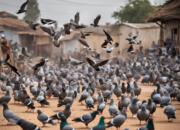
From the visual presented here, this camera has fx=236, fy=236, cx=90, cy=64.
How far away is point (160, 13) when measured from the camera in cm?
1961

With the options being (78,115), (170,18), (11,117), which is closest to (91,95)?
(78,115)

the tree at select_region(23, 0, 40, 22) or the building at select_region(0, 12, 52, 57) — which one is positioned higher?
the tree at select_region(23, 0, 40, 22)

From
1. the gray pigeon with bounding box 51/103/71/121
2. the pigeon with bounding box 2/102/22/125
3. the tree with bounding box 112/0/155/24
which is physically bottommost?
the gray pigeon with bounding box 51/103/71/121

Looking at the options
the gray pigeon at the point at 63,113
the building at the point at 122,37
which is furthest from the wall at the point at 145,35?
the gray pigeon at the point at 63,113

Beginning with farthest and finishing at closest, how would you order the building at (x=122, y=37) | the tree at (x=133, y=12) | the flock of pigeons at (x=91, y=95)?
the tree at (x=133, y=12)
the building at (x=122, y=37)
the flock of pigeons at (x=91, y=95)

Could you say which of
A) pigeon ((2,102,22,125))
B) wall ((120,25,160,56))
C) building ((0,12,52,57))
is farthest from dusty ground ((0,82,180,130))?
wall ((120,25,160,56))

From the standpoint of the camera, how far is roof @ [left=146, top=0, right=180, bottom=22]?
17978 millimetres

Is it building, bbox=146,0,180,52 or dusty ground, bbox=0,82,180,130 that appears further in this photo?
building, bbox=146,0,180,52

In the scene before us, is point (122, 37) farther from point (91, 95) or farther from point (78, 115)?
point (78, 115)

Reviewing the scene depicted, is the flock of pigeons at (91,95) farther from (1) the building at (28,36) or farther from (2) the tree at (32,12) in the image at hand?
(2) the tree at (32,12)

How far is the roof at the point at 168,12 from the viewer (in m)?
18.0

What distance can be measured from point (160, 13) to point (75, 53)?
36.0ft

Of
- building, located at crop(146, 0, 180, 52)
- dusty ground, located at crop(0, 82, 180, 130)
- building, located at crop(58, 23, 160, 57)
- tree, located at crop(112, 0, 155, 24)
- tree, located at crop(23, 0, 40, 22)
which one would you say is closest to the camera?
dusty ground, located at crop(0, 82, 180, 130)

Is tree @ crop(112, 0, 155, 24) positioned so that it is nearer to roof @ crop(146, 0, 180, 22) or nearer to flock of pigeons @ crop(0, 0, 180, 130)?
roof @ crop(146, 0, 180, 22)
